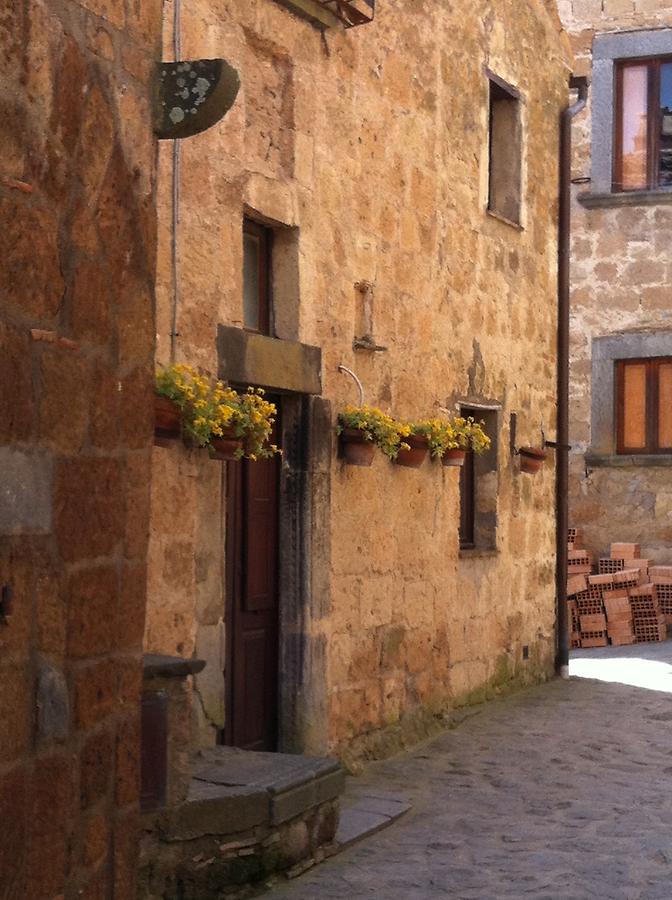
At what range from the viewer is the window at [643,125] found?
14.7 meters

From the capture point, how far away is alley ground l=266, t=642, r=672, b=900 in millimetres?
5414

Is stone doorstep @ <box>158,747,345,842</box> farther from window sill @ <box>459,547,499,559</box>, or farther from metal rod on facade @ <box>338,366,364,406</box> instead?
window sill @ <box>459,547,499,559</box>

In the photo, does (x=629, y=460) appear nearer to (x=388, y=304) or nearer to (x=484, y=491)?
(x=484, y=491)

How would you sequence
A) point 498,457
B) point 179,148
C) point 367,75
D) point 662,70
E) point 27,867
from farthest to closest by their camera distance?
point 662,70, point 498,457, point 367,75, point 179,148, point 27,867

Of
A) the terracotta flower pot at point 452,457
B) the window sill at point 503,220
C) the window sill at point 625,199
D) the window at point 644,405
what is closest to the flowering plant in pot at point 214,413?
the terracotta flower pot at point 452,457

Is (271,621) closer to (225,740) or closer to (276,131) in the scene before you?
(225,740)

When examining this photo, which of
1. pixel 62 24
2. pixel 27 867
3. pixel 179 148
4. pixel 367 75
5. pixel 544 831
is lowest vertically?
pixel 544 831

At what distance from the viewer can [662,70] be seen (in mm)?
14742

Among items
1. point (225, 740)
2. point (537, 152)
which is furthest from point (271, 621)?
point (537, 152)

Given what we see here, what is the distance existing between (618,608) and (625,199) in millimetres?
4424

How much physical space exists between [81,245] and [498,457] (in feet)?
23.3

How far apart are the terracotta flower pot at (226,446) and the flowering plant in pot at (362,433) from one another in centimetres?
145

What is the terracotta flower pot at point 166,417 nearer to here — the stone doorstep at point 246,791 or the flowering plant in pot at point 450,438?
the stone doorstep at point 246,791

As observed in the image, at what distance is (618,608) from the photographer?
555 inches
